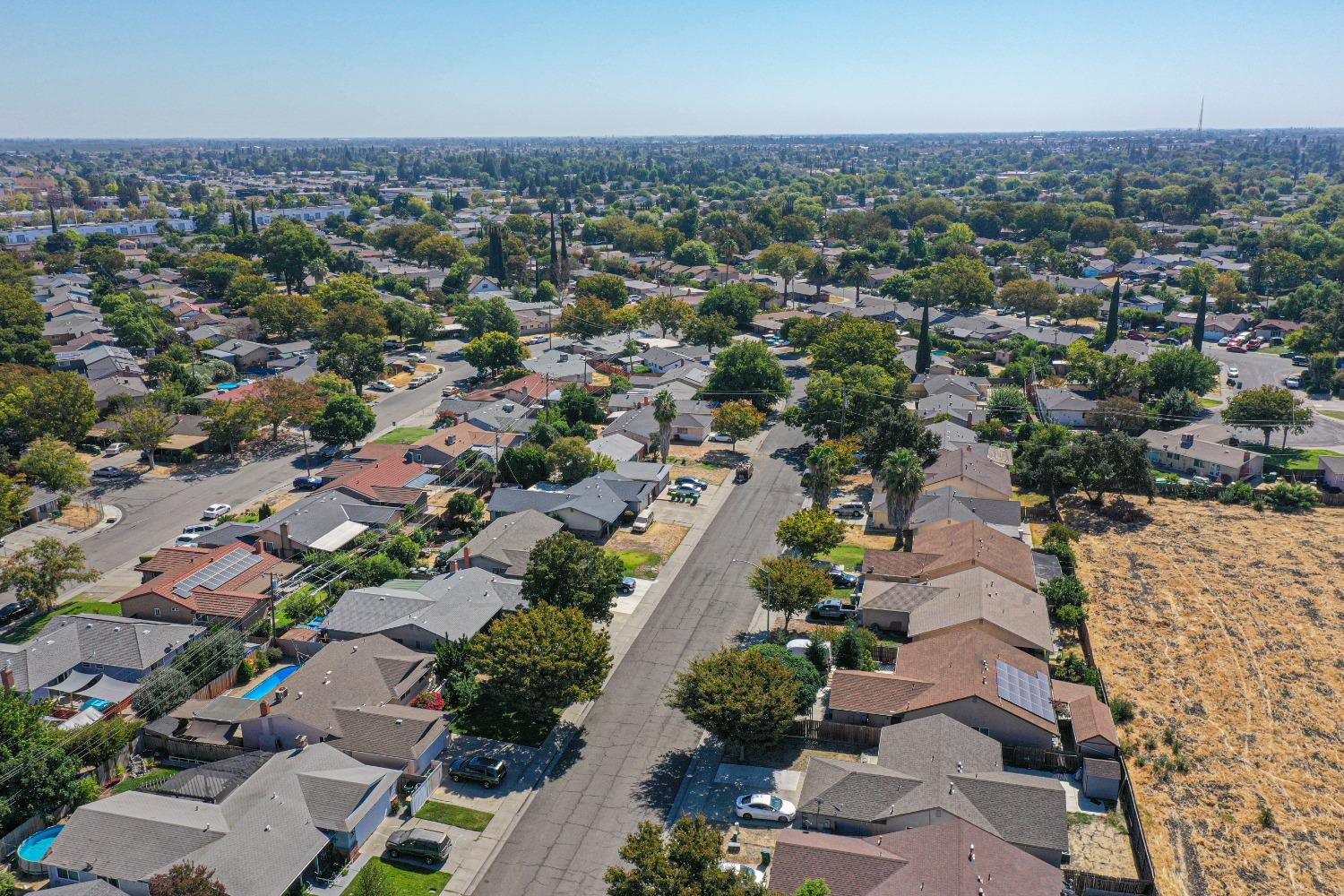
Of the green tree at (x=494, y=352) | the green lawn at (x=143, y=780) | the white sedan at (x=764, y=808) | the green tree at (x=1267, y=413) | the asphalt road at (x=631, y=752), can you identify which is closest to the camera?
the asphalt road at (x=631, y=752)

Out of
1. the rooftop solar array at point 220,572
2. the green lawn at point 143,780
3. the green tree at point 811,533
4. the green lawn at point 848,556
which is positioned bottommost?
the green lawn at point 143,780

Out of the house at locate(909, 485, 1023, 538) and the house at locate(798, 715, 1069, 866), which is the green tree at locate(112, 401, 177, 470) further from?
the house at locate(798, 715, 1069, 866)

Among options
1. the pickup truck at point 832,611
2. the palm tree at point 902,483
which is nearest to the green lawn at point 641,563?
the pickup truck at point 832,611

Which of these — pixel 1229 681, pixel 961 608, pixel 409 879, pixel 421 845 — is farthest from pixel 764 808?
pixel 1229 681

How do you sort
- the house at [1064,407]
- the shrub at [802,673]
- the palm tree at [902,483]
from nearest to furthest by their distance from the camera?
the shrub at [802,673]
the palm tree at [902,483]
the house at [1064,407]

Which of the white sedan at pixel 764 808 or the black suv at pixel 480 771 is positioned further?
the black suv at pixel 480 771

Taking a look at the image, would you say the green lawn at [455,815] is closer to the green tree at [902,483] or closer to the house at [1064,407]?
the green tree at [902,483]

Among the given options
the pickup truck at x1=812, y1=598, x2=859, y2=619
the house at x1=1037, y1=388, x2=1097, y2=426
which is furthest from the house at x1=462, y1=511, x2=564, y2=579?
the house at x1=1037, y1=388, x2=1097, y2=426

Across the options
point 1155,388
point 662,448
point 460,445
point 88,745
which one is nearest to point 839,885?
point 88,745
